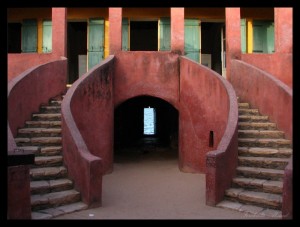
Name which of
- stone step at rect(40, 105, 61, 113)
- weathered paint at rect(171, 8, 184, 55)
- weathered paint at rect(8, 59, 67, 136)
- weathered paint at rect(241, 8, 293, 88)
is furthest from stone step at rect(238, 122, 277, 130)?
weathered paint at rect(8, 59, 67, 136)

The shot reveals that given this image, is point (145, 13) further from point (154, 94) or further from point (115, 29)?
point (154, 94)

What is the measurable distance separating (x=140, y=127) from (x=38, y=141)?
38.4ft

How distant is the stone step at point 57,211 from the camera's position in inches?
219

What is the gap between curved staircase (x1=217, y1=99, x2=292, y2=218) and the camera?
20.1ft

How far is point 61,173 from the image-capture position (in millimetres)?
6836

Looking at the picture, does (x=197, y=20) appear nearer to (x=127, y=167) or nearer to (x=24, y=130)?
(x=127, y=167)

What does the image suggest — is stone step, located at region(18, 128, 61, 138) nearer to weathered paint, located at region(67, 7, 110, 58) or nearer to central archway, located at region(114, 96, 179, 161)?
central archway, located at region(114, 96, 179, 161)

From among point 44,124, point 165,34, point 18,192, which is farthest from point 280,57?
point 18,192

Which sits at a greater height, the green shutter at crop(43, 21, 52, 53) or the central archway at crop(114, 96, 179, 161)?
the green shutter at crop(43, 21, 52, 53)

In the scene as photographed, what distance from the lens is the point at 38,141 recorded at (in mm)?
7582

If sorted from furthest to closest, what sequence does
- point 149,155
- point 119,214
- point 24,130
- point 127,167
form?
point 149,155
point 127,167
point 24,130
point 119,214

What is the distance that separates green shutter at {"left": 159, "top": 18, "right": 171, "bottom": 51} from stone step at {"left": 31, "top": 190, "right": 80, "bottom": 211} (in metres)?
8.54
